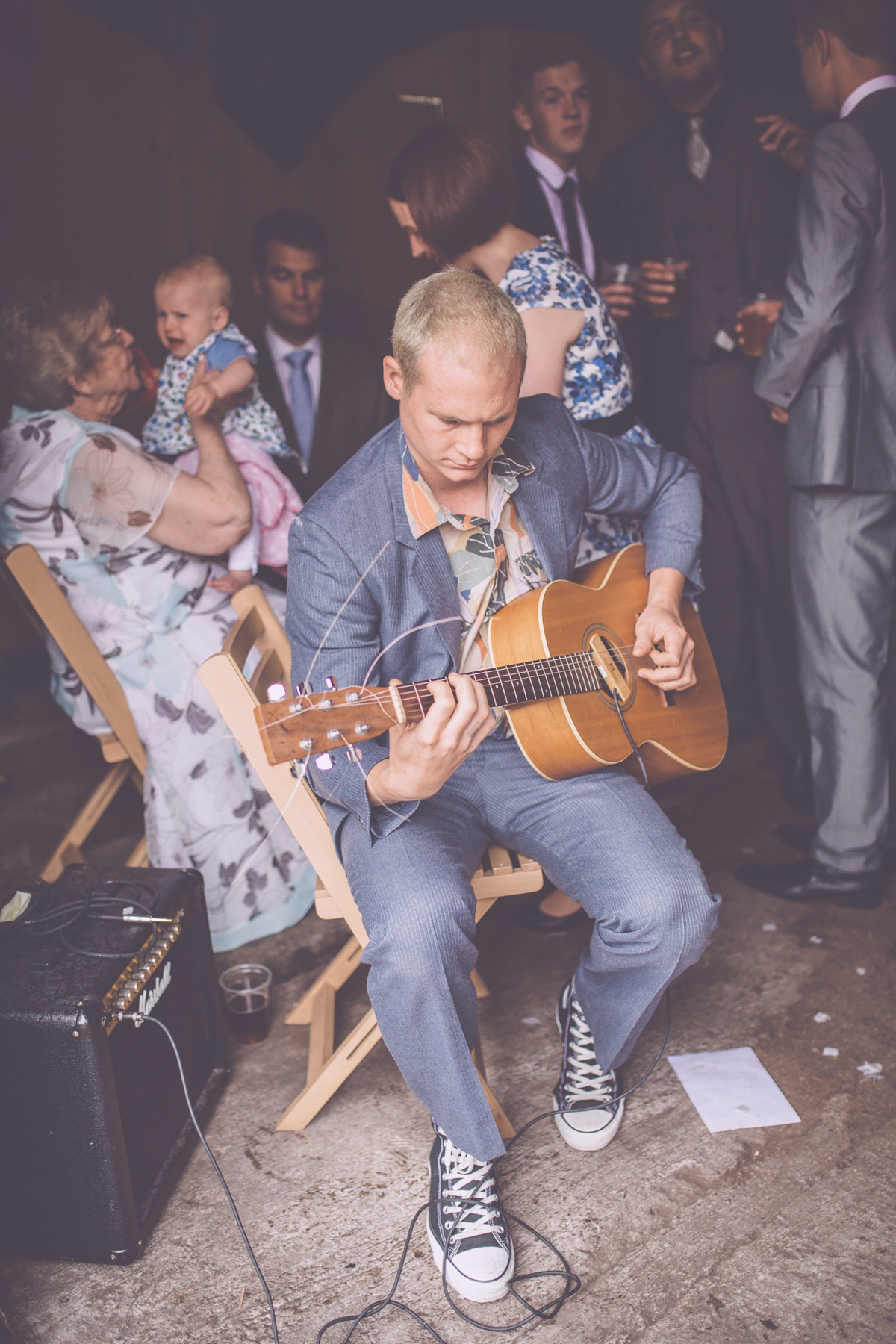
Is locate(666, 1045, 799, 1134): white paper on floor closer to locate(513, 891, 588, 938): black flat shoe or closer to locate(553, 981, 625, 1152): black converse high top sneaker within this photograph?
locate(553, 981, 625, 1152): black converse high top sneaker

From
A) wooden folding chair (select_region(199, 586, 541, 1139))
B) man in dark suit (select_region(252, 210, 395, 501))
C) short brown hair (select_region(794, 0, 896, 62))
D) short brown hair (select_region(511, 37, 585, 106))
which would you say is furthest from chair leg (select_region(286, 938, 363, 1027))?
short brown hair (select_region(511, 37, 585, 106))

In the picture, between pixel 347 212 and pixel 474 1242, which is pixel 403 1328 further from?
pixel 347 212

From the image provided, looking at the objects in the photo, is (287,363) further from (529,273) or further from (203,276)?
(529,273)

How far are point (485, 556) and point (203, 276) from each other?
4.86 ft

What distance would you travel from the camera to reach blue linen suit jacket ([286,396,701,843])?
1.72 meters

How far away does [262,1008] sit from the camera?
2.23 metres

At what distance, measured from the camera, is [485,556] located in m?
1.90

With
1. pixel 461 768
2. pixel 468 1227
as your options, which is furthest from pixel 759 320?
pixel 468 1227

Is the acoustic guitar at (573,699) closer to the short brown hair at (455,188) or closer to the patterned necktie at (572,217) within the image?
the short brown hair at (455,188)

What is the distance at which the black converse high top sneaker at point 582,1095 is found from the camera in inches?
73.9

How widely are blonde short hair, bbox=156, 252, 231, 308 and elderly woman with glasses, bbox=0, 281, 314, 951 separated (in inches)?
14.5

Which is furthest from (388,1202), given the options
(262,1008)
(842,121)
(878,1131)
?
(842,121)

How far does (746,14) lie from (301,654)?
369 cm

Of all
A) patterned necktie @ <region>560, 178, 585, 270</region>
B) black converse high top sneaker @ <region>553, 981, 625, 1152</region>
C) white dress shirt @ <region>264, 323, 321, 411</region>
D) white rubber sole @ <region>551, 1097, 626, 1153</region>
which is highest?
patterned necktie @ <region>560, 178, 585, 270</region>
